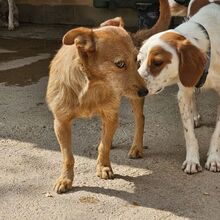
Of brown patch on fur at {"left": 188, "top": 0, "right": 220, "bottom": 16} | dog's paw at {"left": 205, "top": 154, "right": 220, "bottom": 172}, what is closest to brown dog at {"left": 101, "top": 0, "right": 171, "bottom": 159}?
brown patch on fur at {"left": 188, "top": 0, "right": 220, "bottom": 16}

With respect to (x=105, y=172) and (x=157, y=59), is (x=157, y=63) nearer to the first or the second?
(x=157, y=59)

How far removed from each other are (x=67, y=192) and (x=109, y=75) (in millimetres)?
908

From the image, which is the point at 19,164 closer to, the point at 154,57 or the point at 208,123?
the point at 154,57

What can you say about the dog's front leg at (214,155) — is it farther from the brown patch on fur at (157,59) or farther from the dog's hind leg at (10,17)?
the dog's hind leg at (10,17)

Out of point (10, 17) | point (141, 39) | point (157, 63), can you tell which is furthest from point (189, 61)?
point (10, 17)

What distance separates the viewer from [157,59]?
150 inches

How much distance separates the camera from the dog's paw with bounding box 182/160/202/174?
418cm

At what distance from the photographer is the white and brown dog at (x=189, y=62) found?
3828mm

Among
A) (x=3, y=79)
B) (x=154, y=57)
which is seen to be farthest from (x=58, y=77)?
(x=3, y=79)

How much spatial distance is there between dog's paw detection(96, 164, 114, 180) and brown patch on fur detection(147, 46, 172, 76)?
799mm

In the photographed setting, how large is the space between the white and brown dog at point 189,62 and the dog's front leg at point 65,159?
0.66 m

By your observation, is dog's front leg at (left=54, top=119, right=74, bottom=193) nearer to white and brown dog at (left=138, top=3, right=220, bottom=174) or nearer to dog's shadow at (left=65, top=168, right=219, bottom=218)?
dog's shadow at (left=65, top=168, right=219, bottom=218)

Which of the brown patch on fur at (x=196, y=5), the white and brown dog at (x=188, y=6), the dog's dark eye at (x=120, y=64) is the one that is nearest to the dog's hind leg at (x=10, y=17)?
the white and brown dog at (x=188, y=6)

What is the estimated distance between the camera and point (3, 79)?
265 inches
